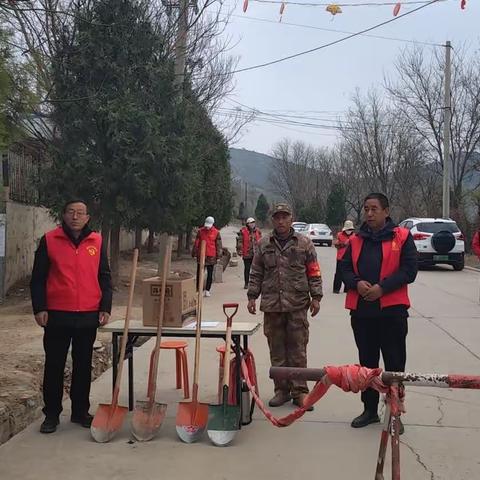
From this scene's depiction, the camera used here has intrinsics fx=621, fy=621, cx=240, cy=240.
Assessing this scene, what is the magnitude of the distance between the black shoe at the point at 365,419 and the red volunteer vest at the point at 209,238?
838 centimetres

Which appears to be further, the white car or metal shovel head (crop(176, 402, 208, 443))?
the white car

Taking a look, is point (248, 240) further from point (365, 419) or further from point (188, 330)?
point (365, 419)

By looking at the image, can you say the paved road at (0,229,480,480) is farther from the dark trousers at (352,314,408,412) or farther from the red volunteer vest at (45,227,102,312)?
the red volunteer vest at (45,227,102,312)

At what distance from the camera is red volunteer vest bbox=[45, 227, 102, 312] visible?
496cm

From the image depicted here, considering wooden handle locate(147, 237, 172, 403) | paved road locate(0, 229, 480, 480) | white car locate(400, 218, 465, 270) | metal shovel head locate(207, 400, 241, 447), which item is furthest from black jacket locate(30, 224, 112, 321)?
white car locate(400, 218, 465, 270)

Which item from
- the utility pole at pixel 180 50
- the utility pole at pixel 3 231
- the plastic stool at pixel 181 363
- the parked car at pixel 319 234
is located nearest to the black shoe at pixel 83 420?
the plastic stool at pixel 181 363

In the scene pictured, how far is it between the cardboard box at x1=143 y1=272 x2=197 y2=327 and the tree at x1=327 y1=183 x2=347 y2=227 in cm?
5205

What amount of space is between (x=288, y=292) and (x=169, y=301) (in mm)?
1064

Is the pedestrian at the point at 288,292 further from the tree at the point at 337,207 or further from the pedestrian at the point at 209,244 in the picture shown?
the tree at the point at 337,207

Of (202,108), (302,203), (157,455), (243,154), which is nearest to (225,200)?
(202,108)

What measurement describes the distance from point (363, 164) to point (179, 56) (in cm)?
3053

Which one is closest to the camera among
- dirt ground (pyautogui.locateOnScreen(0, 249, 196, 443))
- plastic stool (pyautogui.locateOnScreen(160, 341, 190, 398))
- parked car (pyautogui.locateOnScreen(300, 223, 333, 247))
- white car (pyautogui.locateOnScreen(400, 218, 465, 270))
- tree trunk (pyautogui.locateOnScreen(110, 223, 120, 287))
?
dirt ground (pyautogui.locateOnScreen(0, 249, 196, 443))

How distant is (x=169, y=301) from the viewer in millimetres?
5203

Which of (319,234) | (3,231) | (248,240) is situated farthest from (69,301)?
(319,234)
